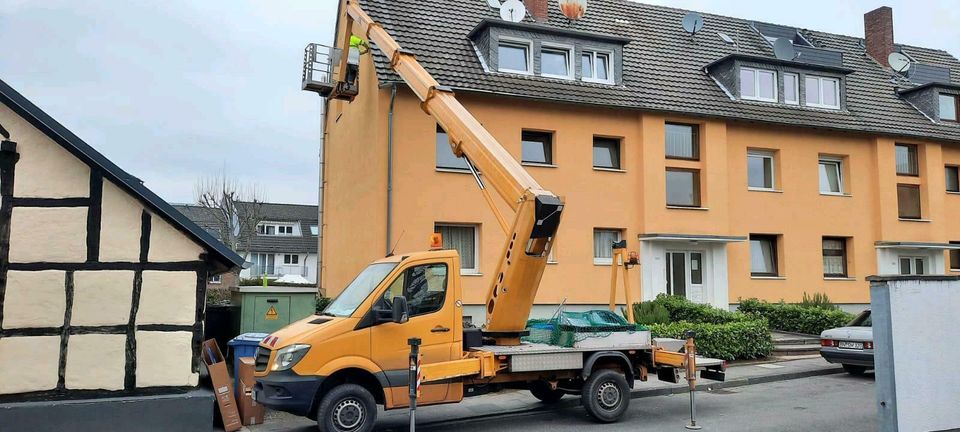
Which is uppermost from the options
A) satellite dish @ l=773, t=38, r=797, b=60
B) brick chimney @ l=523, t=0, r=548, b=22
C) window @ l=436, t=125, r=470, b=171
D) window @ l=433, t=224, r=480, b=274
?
brick chimney @ l=523, t=0, r=548, b=22

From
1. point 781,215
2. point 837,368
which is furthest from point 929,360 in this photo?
point 781,215

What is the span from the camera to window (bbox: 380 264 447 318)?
379 inches

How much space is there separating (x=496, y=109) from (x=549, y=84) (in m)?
1.63

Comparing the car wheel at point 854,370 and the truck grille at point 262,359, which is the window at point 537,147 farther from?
the truck grille at point 262,359

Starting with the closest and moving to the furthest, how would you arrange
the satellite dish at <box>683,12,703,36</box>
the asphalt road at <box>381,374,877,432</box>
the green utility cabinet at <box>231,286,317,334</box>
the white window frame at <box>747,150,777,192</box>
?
1. the asphalt road at <box>381,374,877,432</box>
2. the green utility cabinet at <box>231,286,317,334</box>
3. the white window frame at <box>747,150,777,192</box>
4. the satellite dish at <box>683,12,703,36</box>

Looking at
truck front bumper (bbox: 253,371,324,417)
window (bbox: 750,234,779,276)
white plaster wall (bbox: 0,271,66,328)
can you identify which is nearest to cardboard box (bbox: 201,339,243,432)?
truck front bumper (bbox: 253,371,324,417)

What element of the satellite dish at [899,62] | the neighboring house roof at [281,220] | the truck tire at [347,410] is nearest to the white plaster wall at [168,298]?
the truck tire at [347,410]

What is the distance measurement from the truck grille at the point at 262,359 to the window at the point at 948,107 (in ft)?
76.7

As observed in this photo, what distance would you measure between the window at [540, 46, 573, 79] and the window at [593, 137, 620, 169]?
6.36 feet

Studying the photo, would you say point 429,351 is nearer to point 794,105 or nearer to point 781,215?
point 781,215

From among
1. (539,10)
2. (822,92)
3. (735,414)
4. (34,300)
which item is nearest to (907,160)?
(822,92)

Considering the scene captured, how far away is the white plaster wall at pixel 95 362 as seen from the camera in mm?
8992

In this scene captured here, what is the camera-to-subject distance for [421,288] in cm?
975

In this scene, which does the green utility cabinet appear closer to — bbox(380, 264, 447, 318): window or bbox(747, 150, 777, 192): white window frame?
bbox(380, 264, 447, 318): window
